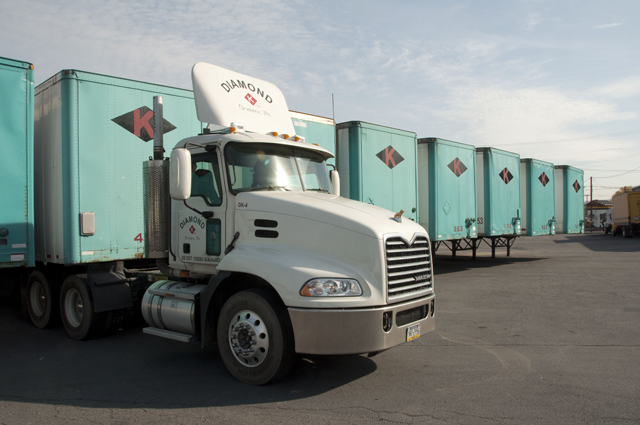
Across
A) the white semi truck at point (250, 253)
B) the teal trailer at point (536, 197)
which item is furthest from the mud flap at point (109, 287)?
the teal trailer at point (536, 197)

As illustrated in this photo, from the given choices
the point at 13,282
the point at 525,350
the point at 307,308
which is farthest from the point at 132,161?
the point at 525,350

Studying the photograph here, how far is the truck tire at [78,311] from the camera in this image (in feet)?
22.3

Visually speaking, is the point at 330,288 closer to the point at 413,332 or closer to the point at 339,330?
the point at 339,330

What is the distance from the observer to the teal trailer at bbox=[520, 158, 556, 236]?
18.9 metres

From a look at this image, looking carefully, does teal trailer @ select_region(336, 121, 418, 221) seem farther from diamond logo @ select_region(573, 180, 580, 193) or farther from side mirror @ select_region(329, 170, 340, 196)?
diamond logo @ select_region(573, 180, 580, 193)

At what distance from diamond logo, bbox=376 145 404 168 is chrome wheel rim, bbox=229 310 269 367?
7792mm

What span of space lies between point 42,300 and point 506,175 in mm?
14786

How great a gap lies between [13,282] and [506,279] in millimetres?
11616

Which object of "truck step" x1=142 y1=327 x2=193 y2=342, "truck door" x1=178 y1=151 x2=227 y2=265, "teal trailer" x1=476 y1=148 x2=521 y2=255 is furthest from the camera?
"teal trailer" x1=476 y1=148 x2=521 y2=255

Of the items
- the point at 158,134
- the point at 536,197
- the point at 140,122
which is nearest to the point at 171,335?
the point at 158,134

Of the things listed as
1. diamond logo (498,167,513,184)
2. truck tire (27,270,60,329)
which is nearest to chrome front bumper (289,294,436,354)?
truck tire (27,270,60,329)

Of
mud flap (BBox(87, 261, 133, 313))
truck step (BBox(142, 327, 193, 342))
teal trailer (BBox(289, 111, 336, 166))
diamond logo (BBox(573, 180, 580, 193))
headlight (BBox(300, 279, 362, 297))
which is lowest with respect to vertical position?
truck step (BBox(142, 327, 193, 342))

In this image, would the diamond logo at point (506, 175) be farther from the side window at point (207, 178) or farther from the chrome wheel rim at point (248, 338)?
the chrome wheel rim at point (248, 338)

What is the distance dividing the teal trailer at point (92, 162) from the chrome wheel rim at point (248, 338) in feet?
9.56
